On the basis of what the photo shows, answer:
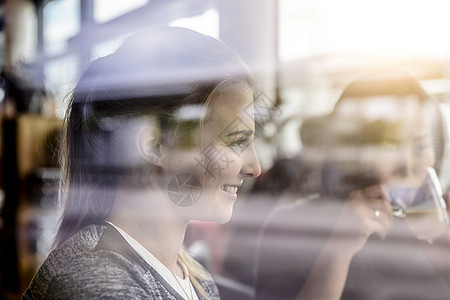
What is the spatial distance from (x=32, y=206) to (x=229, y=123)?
6.88 feet

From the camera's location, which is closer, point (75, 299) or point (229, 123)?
point (75, 299)

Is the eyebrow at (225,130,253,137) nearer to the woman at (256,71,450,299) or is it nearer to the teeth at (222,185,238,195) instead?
the teeth at (222,185,238,195)

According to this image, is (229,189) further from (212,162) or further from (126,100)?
(126,100)

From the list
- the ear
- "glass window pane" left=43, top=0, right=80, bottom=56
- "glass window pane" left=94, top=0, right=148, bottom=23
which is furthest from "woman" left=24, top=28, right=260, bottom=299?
"glass window pane" left=43, top=0, right=80, bottom=56

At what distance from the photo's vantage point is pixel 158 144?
633 mm

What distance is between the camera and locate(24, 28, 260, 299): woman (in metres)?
0.63

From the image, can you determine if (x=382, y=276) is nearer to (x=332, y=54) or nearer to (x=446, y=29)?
(x=446, y=29)

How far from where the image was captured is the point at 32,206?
2473 millimetres

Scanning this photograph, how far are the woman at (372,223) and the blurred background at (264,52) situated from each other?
56mm

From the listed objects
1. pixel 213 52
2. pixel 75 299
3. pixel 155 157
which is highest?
pixel 213 52

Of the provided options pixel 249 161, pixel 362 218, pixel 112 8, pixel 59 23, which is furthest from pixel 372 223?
pixel 59 23

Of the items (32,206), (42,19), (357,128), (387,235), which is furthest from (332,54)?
(32,206)

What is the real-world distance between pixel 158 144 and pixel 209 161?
70mm

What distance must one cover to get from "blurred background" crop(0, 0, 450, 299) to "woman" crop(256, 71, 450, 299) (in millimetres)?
56
